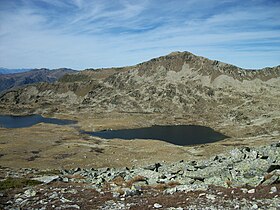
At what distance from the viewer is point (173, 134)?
162500mm

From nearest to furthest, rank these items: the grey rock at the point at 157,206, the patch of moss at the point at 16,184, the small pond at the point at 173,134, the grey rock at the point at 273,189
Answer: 1. the grey rock at the point at 157,206
2. the grey rock at the point at 273,189
3. the patch of moss at the point at 16,184
4. the small pond at the point at 173,134

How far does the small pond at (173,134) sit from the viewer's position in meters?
146

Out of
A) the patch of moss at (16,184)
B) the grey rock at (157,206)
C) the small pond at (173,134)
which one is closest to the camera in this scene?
the grey rock at (157,206)

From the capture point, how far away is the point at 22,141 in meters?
103

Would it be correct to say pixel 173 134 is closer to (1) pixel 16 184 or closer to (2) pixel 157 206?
(1) pixel 16 184

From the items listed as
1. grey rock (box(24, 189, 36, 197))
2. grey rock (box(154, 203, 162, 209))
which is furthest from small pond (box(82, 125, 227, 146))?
grey rock (box(154, 203, 162, 209))

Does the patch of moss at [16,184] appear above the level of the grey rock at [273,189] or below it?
below

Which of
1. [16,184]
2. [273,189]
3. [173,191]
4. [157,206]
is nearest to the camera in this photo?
[157,206]

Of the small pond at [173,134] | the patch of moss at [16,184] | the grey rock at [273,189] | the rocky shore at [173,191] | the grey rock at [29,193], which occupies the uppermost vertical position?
the grey rock at [273,189]

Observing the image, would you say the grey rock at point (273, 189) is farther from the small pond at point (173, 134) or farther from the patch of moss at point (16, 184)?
the small pond at point (173, 134)

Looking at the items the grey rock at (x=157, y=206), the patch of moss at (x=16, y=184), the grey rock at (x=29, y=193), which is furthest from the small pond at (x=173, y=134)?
the grey rock at (x=157, y=206)

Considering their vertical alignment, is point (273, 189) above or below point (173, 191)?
above

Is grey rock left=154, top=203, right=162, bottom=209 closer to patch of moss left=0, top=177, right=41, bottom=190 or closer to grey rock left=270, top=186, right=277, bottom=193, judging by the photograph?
grey rock left=270, top=186, right=277, bottom=193

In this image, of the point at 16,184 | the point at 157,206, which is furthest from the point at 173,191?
the point at 16,184
